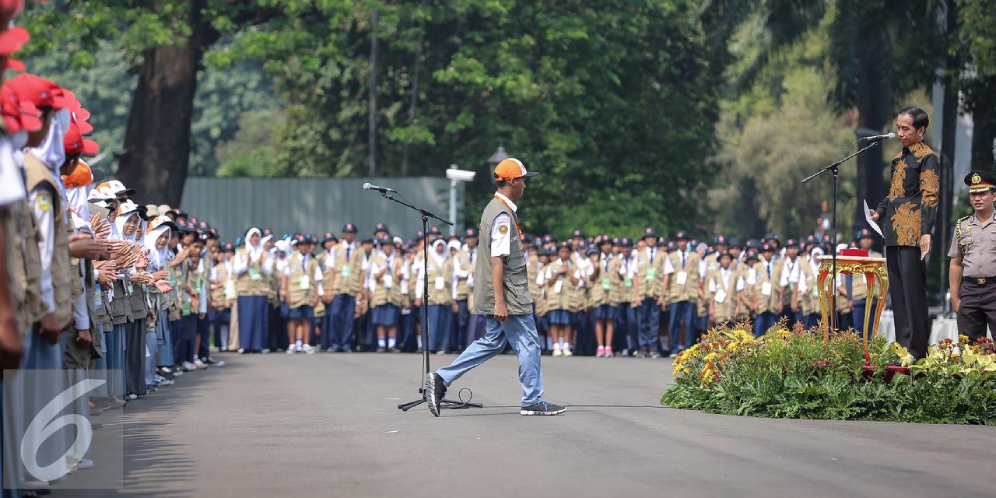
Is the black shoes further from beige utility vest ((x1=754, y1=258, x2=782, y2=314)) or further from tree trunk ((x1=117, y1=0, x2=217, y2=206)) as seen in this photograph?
tree trunk ((x1=117, y1=0, x2=217, y2=206))

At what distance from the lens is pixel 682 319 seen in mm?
28031

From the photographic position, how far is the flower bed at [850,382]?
43.7ft

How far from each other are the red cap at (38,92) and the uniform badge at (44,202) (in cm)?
50

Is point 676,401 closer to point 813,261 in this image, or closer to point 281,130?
point 813,261

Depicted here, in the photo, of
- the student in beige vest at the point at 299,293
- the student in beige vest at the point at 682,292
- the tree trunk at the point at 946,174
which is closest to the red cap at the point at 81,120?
the student in beige vest at the point at 299,293

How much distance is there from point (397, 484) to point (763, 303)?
62.0 ft

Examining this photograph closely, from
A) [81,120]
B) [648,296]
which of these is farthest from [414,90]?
[81,120]

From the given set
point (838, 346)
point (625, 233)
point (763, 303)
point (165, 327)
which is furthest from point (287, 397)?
point (625, 233)

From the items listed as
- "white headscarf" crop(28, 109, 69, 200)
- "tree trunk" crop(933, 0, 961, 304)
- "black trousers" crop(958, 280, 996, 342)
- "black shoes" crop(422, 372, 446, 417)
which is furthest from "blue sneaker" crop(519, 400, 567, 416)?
"tree trunk" crop(933, 0, 961, 304)

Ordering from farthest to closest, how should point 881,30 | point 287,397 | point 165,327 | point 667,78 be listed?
point 667,78 → point 881,30 → point 165,327 → point 287,397

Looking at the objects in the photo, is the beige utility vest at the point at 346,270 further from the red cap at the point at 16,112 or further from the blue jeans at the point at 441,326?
the red cap at the point at 16,112

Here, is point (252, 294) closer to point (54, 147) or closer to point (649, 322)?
point (649, 322)

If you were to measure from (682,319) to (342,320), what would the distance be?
6.27 metres

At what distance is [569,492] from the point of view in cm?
891
